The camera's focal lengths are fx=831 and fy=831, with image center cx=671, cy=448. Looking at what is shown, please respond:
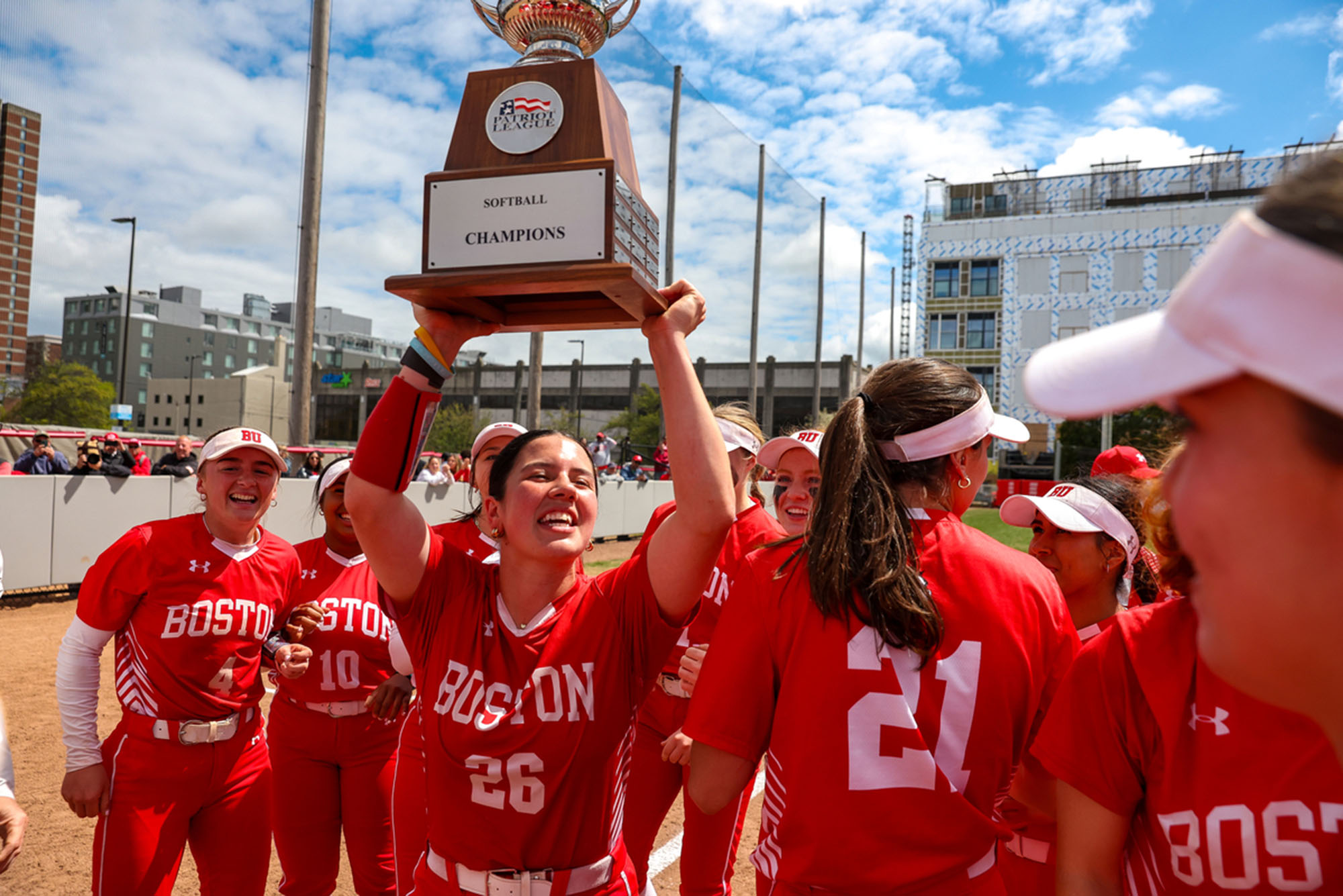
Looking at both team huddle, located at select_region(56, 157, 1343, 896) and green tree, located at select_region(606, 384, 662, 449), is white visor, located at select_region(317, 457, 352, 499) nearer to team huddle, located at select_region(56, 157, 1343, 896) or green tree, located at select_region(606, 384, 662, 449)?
team huddle, located at select_region(56, 157, 1343, 896)

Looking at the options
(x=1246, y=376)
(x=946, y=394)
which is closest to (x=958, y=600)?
(x=946, y=394)

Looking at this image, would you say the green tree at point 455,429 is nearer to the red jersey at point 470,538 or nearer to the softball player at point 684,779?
the red jersey at point 470,538

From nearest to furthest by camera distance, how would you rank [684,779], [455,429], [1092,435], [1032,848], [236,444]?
[1032,848]
[236,444]
[684,779]
[1092,435]
[455,429]

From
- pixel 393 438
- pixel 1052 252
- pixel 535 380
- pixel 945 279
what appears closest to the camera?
pixel 393 438

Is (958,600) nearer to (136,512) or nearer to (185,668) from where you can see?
(185,668)

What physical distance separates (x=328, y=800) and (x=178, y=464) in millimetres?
10466

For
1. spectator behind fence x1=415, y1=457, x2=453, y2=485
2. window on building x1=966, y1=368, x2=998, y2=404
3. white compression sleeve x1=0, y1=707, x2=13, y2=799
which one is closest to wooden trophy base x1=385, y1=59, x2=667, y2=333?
white compression sleeve x1=0, y1=707, x2=13, y2=799

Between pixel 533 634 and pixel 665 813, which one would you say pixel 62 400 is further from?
pixel 533 634

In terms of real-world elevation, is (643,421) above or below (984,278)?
below

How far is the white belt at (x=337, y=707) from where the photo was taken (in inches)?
139

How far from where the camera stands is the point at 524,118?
2.26 m

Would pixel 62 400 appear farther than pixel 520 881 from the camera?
Yes

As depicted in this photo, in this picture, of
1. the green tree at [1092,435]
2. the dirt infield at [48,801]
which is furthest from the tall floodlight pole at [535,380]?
the green tree at [1092,435]

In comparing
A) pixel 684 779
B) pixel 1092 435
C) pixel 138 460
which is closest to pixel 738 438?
pixel 684 779
